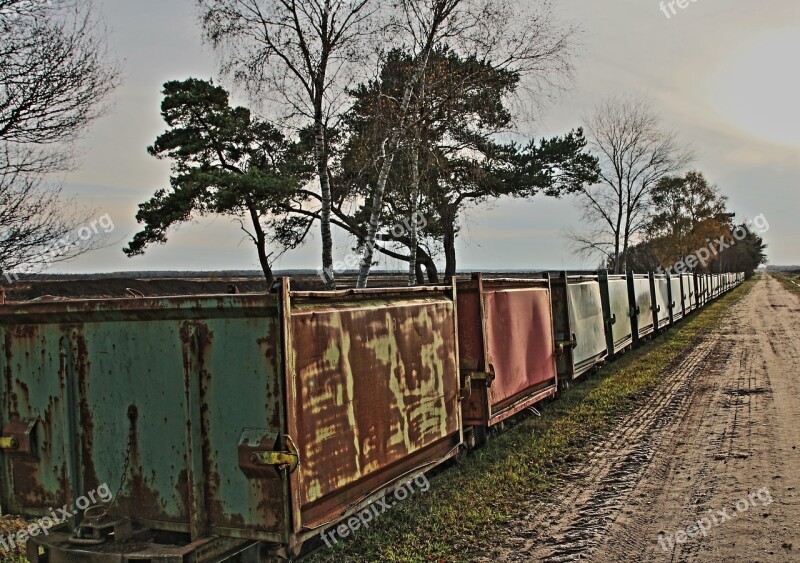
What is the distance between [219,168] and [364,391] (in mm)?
19078

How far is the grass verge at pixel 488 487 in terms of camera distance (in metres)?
4.59

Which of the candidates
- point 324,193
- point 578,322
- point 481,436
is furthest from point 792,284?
point 481,436

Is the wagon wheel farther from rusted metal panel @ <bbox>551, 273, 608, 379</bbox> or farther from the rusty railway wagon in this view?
rusted metal panel @ <bbox>551, 273, 608, 379</bbox>

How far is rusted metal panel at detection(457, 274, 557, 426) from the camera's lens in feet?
20.8

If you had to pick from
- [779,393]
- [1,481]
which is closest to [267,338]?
[1,481]

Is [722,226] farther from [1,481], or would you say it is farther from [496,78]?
[1,481]

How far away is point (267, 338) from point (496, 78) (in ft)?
41.0

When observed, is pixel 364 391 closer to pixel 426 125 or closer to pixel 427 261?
pixel 426 125

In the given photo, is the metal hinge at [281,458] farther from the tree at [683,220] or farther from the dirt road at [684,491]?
the tree at [683,220]

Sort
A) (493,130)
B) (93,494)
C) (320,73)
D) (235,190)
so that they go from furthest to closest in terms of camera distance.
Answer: (235,190), (493,130), (320,73), (93,494)

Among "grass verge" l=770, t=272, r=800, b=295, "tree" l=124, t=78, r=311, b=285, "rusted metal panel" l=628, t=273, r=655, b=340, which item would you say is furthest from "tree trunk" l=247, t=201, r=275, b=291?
"grass verge" l=770, t=272, r=800, b=295

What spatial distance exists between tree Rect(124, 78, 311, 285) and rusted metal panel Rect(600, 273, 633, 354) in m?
10.2

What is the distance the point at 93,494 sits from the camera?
12.5ft

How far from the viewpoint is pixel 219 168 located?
71.9 feet
